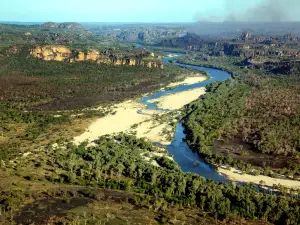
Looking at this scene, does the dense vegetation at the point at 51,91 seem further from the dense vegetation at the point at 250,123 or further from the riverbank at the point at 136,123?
the dense vegetation at the point at 250,123

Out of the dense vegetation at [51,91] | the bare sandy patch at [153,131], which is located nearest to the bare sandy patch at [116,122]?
the bare sandy patch at [153,131]

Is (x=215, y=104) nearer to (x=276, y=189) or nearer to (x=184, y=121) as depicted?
(x=184, y=121)

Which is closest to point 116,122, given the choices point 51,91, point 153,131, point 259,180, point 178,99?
point 153,131

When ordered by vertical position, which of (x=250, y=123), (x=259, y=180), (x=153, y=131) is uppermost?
(x=250, y=123)

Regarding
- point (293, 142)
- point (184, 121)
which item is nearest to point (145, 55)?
point (184, 121)

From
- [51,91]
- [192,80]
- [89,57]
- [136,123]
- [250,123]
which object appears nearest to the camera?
[250,123]

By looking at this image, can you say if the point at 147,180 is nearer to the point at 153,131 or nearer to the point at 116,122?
the point at 153,131

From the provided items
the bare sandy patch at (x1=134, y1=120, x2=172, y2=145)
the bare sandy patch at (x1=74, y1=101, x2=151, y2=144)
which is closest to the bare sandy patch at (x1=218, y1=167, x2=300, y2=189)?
the bare sandy patch at (x1=134, y1=120, x2=172, y2=145)

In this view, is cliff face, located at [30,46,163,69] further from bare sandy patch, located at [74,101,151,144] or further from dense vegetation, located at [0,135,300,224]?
dense vegetation, located at [0,135,300,224]
